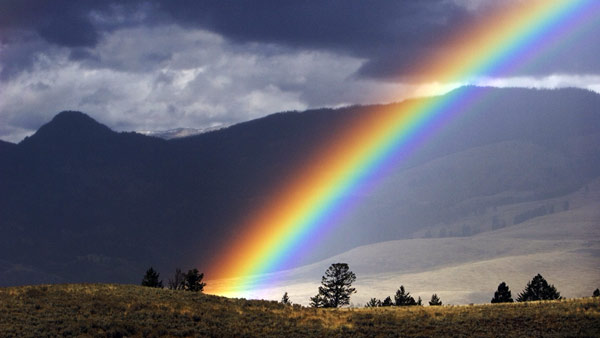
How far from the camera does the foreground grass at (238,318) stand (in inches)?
2704

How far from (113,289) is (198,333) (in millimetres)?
21485

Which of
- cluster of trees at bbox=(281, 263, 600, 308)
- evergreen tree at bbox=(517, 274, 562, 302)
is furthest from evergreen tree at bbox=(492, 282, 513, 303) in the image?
evergreen tree at bbox=(517, 274, 562, 302)

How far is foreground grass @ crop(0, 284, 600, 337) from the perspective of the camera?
225 ft

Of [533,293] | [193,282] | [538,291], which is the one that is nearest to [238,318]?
[193,282]

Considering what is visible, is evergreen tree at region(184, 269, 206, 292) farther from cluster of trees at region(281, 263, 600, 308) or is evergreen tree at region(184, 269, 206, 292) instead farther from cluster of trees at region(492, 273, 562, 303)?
cluster of trees at region(492, 273, 562, 303)

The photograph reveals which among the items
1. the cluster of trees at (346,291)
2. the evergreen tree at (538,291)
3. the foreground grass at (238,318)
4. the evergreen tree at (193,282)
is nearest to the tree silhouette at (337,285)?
the cluster of trees at (346,291)

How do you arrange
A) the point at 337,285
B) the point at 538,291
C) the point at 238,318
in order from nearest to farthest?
1. the point at 238,318
2. the point at 337,285
3. the point at 538,291

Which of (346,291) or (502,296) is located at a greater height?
(346,291)

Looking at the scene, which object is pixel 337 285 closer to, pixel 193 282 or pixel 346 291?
pixel 346 291

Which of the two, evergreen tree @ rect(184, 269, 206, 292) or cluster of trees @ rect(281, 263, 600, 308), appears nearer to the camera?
evergreen tree @ rect(184, 269, 206, 292)

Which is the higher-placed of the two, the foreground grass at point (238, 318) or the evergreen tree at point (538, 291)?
the evergreen tree at point (538, 291)

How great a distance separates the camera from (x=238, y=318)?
7738 centimetres

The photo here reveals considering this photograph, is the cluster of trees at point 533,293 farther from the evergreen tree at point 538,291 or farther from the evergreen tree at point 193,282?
the evergreen tree at point 193,282

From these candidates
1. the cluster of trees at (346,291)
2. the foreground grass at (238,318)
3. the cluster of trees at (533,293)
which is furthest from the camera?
the cluster of trees at (533,293)
